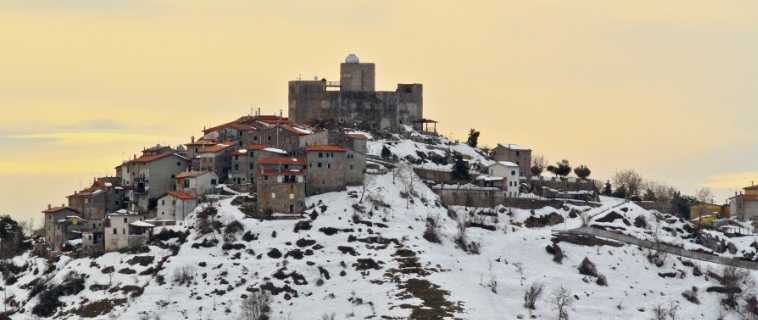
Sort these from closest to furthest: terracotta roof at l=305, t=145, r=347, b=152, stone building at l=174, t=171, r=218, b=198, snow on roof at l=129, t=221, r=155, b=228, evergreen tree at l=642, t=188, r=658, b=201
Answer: snow on roof at l=129, t=221, r=155, b=228 < stone building at l=174, t=171, r=218, b=198 < terracotta roof at l=305, t=145, r=347, b=152 < evergreen tree at l=642, t=188, r=658, b=201

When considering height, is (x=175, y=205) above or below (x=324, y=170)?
below

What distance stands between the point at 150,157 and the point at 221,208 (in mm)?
16687

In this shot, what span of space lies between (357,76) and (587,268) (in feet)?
169

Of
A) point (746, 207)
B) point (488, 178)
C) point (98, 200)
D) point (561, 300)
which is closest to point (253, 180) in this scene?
point (98, 200)

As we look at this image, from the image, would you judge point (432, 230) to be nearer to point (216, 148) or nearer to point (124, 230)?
point (216, 148)

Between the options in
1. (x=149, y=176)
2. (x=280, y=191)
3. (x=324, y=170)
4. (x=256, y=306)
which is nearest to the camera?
(x=256, y=306)

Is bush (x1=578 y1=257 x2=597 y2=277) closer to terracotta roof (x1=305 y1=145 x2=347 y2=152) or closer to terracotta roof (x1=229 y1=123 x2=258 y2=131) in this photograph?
terracotta roof (x1=305 y1=145 x2=347 y2=152)

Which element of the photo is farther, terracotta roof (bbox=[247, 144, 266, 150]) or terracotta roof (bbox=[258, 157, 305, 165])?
terracotta roof (bbox=[247, 144, 266, 150])

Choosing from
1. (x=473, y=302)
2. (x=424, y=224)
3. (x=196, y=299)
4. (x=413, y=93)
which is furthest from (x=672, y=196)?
(x=196, y=299)

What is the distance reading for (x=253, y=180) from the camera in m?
147

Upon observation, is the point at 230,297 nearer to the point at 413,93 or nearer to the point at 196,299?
the point at 196,299

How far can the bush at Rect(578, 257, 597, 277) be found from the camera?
136m

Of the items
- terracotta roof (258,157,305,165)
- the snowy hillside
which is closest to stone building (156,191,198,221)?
the snowy hillside

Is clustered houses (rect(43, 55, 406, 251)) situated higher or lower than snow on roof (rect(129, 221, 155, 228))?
higher
